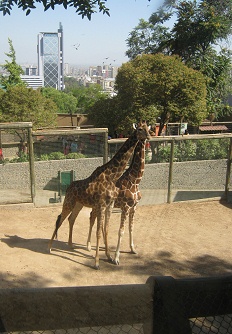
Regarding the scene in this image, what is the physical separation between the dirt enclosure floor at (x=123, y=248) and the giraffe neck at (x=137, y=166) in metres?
1.40

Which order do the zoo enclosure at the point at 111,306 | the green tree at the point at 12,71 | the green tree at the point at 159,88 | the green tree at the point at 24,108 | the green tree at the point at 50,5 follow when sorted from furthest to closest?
the green tree at the point at 12,71
the green tree at the point at 24,108
the green tree at the point at 159,88
the green tree at the point at 50,5
the zoo enclosure at the point at 111,306

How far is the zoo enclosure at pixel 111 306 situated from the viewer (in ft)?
5.97

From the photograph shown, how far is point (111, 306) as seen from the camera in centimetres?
189

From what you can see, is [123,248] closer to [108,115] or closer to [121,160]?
[121,160]

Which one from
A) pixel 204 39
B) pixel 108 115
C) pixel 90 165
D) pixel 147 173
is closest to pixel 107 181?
pixel 90 165

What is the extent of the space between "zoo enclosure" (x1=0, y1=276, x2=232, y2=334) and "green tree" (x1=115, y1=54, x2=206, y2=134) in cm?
1278

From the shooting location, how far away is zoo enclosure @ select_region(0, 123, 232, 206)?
8.76 metres

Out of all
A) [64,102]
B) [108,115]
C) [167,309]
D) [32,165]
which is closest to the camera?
[167,309]

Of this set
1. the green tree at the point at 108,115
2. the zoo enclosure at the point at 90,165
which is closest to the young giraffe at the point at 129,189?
the zoo enclosure at the point at 90,165

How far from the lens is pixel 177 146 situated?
9359 mm

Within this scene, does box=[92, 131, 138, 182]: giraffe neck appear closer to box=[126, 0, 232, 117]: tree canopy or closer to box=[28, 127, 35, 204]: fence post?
box=[28, 127, 35, 204]: fence post

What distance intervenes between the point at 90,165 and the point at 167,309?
7.37 m

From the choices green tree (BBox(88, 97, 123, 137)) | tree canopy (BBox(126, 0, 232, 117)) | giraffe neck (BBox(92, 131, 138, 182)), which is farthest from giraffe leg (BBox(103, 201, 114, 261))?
tree canopy (BBox(126, 0, 232, 117))

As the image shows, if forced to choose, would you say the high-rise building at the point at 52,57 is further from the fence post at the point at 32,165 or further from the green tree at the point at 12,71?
the fence post at the point at 32,165
